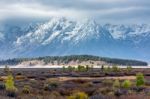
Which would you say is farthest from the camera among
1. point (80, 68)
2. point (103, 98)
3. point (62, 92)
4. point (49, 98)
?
point (80, 68)

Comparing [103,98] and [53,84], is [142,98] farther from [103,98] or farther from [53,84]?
[53,84]

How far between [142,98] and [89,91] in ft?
52.7

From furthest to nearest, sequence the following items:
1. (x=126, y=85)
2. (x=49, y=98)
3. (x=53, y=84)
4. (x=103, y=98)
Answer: (x=53, y=84), (x=126, y=85), (x=49, y=98), (x=103, y=98)

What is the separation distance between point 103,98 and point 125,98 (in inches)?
89.2

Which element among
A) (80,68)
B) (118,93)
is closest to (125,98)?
Result: (118,93)

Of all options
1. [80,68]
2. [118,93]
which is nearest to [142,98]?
[118,93]

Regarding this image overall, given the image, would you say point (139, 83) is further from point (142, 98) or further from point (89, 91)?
point (142, 98)

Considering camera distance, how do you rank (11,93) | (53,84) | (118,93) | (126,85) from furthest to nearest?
(53,84)
(126,85)
(118,93)
(11,93)

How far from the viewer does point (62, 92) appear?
44031 mm

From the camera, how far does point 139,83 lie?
55594 mm

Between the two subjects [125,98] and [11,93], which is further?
[11,93]

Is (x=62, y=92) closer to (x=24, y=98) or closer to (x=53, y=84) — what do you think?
(x=53, y=84)

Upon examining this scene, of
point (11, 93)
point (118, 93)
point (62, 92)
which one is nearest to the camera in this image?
point (11, 93)

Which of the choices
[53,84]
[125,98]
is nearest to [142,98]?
[125,98]
